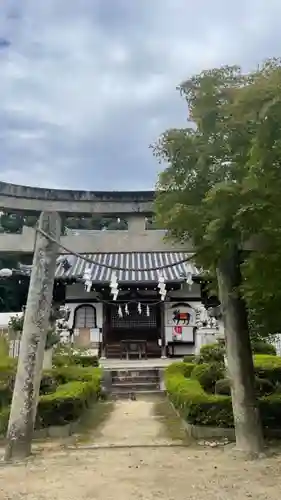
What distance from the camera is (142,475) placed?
6293 mm

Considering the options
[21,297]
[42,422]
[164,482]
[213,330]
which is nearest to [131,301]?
[213,330]

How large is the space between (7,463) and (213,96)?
5.75 meters

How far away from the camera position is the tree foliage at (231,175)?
5219 millimetres

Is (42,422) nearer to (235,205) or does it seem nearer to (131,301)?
(235,205)

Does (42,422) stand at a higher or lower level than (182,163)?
lower

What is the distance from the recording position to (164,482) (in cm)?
597

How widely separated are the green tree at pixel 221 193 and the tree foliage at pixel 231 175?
1 cm

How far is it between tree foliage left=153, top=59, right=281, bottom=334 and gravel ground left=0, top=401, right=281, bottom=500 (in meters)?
2.06

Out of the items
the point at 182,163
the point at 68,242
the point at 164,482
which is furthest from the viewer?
the point at 68,242

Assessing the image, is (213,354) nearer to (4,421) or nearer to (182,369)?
(182,369)

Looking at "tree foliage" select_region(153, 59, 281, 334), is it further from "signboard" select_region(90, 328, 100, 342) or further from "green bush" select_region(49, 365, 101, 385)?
"signboard" select_region(90, 328, 100, 342)

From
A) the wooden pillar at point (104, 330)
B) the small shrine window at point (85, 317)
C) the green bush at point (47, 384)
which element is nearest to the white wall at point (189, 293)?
the wooden pillar at point (104, 330)

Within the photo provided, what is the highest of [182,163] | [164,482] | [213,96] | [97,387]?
[213,96]

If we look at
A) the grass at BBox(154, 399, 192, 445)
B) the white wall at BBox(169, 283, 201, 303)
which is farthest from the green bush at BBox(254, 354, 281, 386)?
the white wall at BBox(169, 283, 201, 303)
